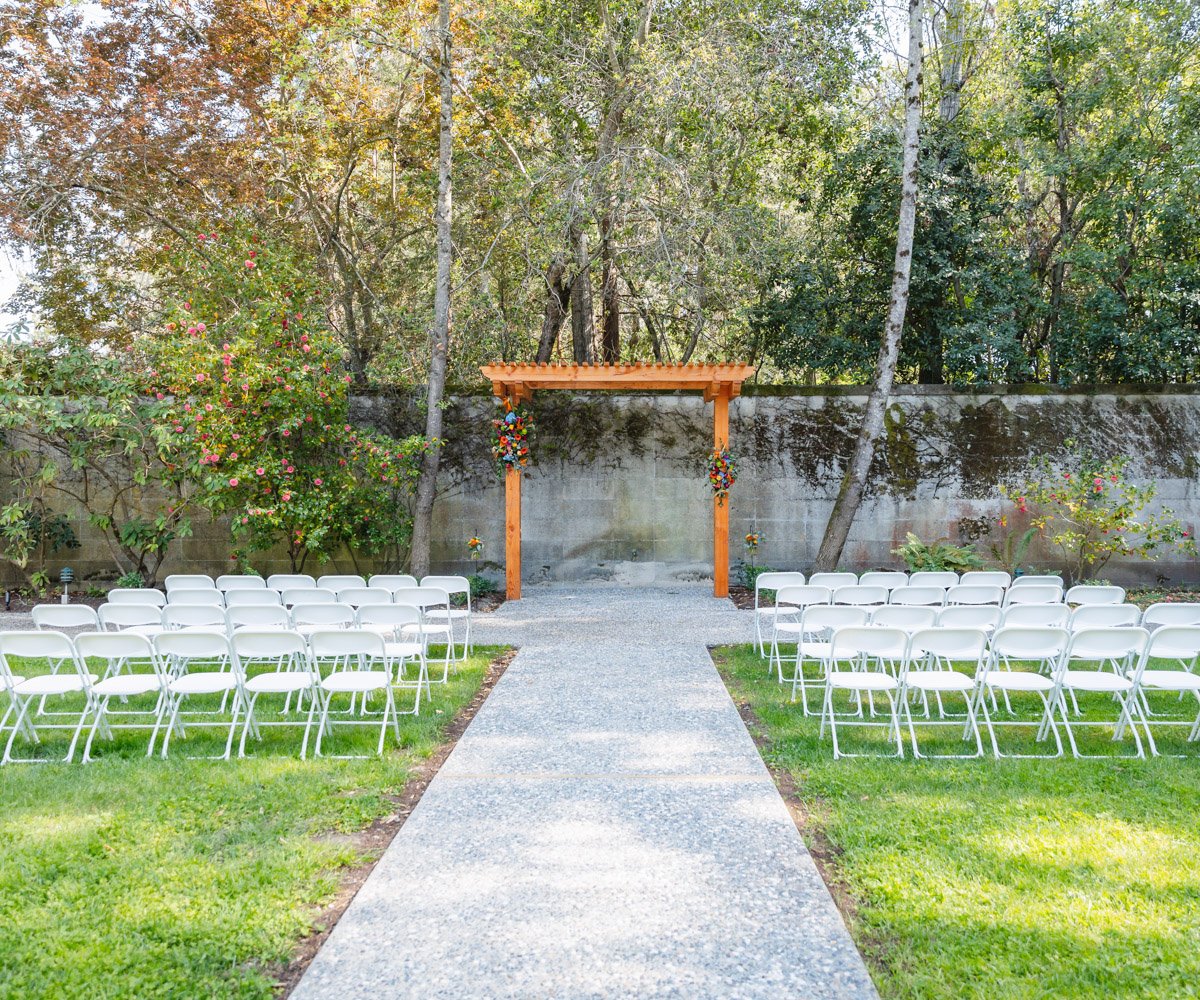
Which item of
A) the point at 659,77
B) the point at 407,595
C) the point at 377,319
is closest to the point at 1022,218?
the point at 659,77

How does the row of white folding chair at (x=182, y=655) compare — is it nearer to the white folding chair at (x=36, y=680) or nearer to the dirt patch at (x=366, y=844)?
the white folding chair at (x=36, y=680)

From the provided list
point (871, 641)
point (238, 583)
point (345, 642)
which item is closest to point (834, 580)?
point (871, 641)

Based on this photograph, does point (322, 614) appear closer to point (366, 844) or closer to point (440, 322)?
point (366, 844)

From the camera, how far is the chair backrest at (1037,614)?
544 cm

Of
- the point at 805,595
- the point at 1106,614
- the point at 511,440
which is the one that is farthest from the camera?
the point at 511,440

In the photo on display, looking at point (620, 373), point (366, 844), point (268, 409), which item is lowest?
point (366, 844)

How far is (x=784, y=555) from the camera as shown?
39.8 ft

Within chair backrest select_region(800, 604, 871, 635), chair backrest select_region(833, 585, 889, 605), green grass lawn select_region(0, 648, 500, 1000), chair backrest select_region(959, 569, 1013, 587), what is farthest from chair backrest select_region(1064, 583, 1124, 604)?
green grass lawn select_region(0, 648, 500, 1000)

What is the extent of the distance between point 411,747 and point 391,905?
1.93 m

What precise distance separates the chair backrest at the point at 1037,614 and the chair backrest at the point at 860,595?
42.9 inches

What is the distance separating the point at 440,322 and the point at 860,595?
6.23 metres

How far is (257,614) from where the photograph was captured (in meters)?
5.54

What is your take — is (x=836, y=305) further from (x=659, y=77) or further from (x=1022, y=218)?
(x=659, y=77)

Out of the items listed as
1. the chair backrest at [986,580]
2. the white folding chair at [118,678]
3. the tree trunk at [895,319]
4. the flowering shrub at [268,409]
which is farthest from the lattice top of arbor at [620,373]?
the white folding chair at [118,678]
